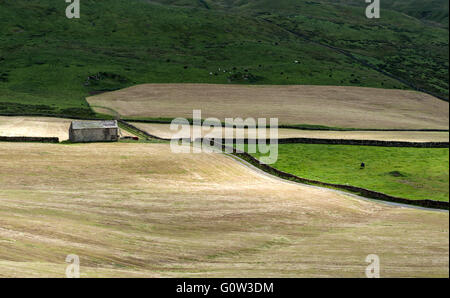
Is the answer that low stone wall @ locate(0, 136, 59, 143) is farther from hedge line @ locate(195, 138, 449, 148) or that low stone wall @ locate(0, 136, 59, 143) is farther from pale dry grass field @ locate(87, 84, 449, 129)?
pale dry grass field @ locate(87, 84, 449, 129)

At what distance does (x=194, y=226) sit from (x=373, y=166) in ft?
101

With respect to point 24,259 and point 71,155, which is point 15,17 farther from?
point 24,259

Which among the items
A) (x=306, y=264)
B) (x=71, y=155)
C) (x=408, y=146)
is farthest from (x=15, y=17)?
(x=306, y=264)

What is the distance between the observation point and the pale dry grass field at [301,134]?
85.9 meters

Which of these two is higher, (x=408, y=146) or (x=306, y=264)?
(x=408, y=146)

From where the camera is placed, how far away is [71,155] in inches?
2596

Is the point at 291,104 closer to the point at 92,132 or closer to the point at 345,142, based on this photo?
the point at 345,142

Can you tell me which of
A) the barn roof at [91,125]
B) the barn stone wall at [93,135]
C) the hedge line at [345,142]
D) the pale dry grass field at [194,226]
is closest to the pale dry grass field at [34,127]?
the barn roof at [91,125]

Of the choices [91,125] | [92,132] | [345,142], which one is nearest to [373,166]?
[345,142]

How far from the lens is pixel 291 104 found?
12188 centimetres

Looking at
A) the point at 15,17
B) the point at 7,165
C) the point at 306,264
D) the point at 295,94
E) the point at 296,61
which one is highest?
the point at 15,17

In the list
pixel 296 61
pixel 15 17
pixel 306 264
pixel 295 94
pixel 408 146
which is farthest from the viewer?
pixel 15 17

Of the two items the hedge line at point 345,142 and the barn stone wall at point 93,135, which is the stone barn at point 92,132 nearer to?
the barn stone wall at point 93,135
